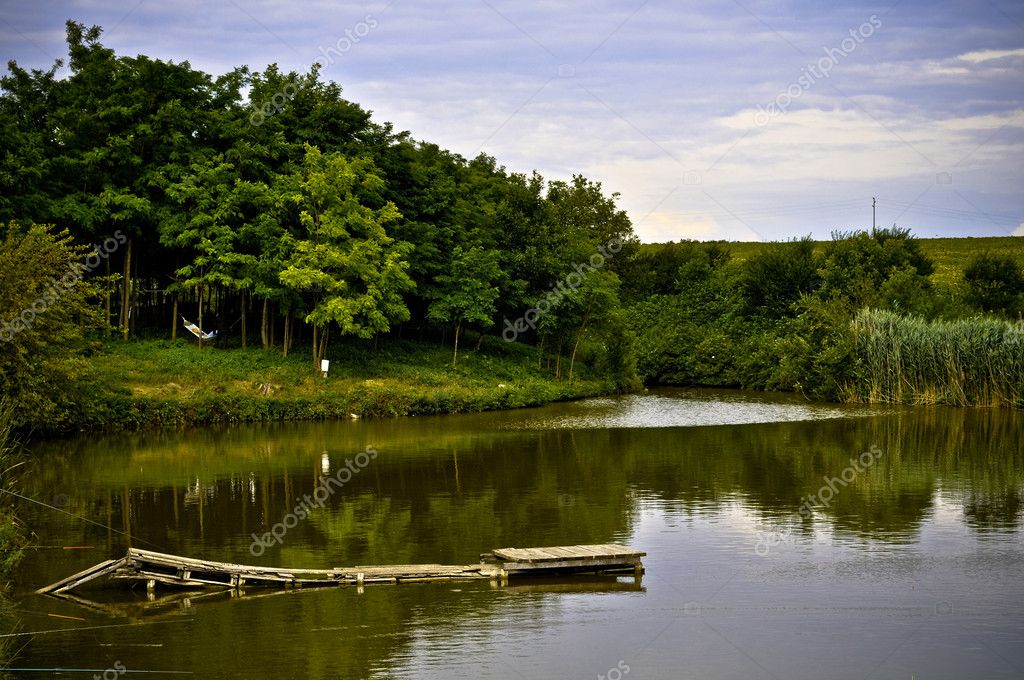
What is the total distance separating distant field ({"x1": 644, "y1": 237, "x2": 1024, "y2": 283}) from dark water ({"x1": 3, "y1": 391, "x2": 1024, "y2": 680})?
58978 mm

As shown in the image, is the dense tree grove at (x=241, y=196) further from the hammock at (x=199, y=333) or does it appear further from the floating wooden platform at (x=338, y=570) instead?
the floating wooden platform at (x=338, y=570)

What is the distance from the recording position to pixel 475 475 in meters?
32.0

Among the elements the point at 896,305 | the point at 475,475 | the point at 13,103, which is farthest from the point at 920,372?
the point at 13,103

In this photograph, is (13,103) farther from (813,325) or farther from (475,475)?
(813,325)

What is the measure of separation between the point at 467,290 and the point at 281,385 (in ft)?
41.4

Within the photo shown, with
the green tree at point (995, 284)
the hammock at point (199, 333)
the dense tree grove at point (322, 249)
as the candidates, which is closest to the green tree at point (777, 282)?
the dense tree grove at point (322, 249)

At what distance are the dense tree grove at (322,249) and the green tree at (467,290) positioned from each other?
141 millimetres

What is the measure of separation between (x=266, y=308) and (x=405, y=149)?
44.5 ft
